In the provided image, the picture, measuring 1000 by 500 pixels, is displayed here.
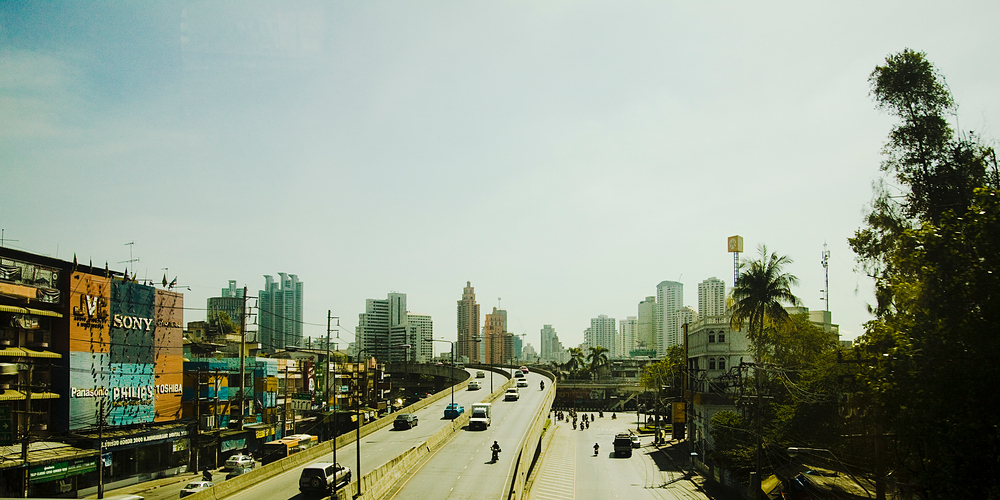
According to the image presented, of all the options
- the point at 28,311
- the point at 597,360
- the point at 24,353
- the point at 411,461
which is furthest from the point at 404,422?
the point at 597,360

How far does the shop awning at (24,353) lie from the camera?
36906mm

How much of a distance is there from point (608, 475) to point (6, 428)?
41.6m

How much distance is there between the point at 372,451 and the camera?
4678 cm

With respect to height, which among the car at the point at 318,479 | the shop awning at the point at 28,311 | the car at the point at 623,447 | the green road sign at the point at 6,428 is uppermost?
the shop awning at the point at 28,311

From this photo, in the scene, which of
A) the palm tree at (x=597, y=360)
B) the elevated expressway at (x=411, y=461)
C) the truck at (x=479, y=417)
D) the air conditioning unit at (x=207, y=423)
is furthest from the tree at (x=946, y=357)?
the palm tree at (x=597, y=360)

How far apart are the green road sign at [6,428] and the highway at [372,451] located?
48.5 ft

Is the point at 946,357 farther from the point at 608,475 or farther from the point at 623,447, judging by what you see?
the point at 623,447

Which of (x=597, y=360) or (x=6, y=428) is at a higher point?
(x=6, y=428)

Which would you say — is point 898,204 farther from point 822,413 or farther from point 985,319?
point 822,413

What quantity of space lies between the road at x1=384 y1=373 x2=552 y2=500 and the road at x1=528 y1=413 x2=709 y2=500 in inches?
159

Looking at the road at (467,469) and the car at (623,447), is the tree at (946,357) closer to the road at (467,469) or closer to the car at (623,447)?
the road at (467,469)

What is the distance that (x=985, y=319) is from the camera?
1636cm

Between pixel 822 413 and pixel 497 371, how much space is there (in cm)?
11126

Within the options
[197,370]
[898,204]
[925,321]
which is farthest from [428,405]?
[925,321]
